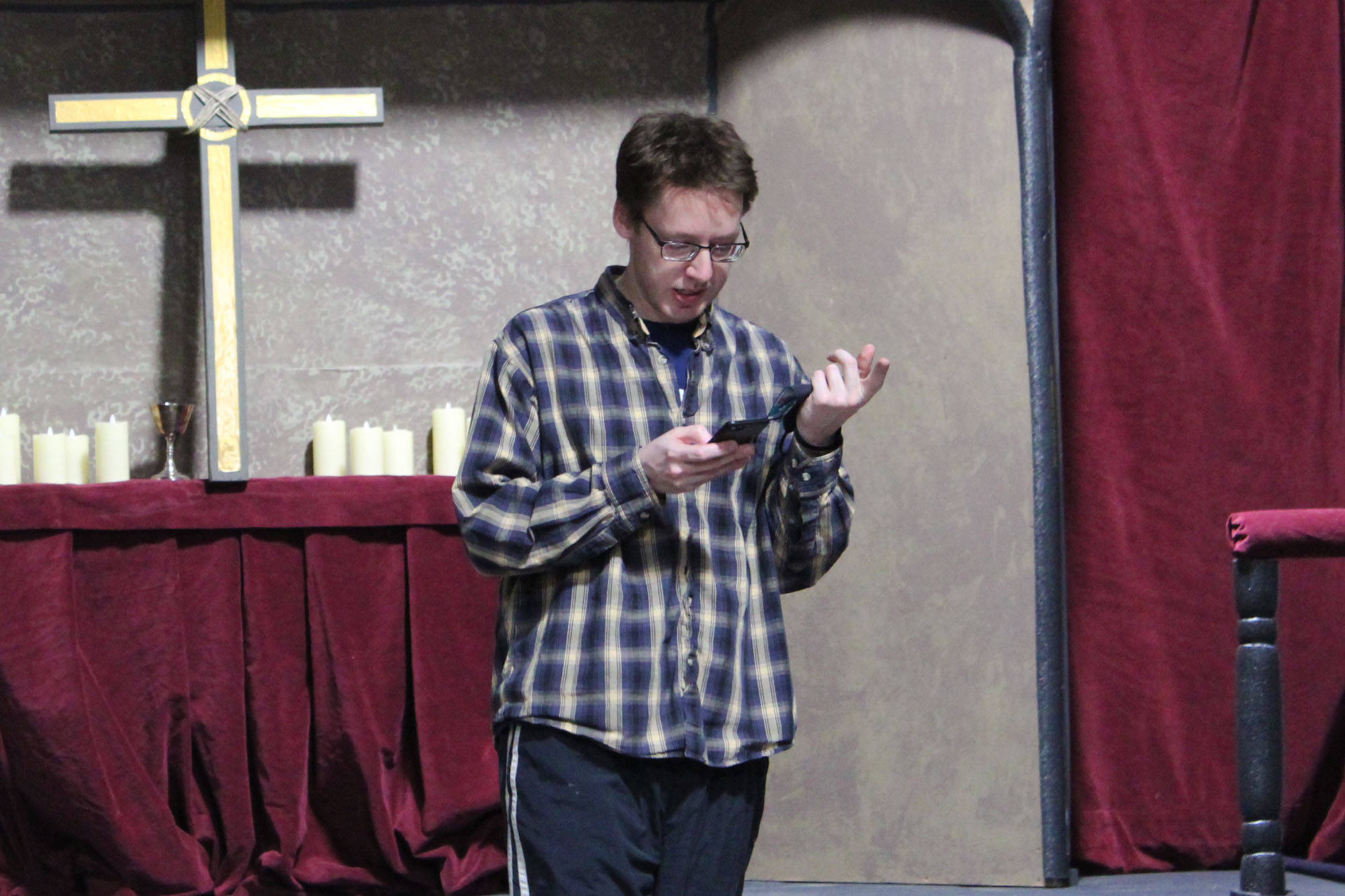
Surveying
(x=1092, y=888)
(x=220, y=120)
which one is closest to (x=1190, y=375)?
(x=1092, y=888)

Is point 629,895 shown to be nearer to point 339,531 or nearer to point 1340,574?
point 339,531

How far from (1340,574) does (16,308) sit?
3.19 meters

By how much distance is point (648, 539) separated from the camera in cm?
154

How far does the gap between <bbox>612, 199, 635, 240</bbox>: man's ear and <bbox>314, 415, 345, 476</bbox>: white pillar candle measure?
1875 millimetres

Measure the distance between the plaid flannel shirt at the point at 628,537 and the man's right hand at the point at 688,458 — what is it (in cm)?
3

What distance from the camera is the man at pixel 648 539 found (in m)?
1.48

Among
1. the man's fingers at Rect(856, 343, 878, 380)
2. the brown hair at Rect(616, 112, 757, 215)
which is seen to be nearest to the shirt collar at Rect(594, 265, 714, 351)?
the brown hair at Rect(616, 112, 757, 215)

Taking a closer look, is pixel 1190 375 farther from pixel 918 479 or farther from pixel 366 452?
pixel 366 452

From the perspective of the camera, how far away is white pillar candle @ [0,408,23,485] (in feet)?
10.6

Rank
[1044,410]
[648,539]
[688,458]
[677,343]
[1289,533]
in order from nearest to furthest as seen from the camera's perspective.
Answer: [688,458] < [648,539] < [677,343] < [1289,533] < [1044,410]

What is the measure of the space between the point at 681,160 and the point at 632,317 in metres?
0.18

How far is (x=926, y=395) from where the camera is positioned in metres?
3.27

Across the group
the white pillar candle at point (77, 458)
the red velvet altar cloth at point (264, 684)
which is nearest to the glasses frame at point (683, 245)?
the red velvet altar cloth at point (264, 684)

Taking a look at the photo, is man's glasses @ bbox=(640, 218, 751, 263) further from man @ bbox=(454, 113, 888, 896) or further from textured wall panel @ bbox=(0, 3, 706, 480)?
textured wall panel @ bbox=(0, 3, 706, 480)
